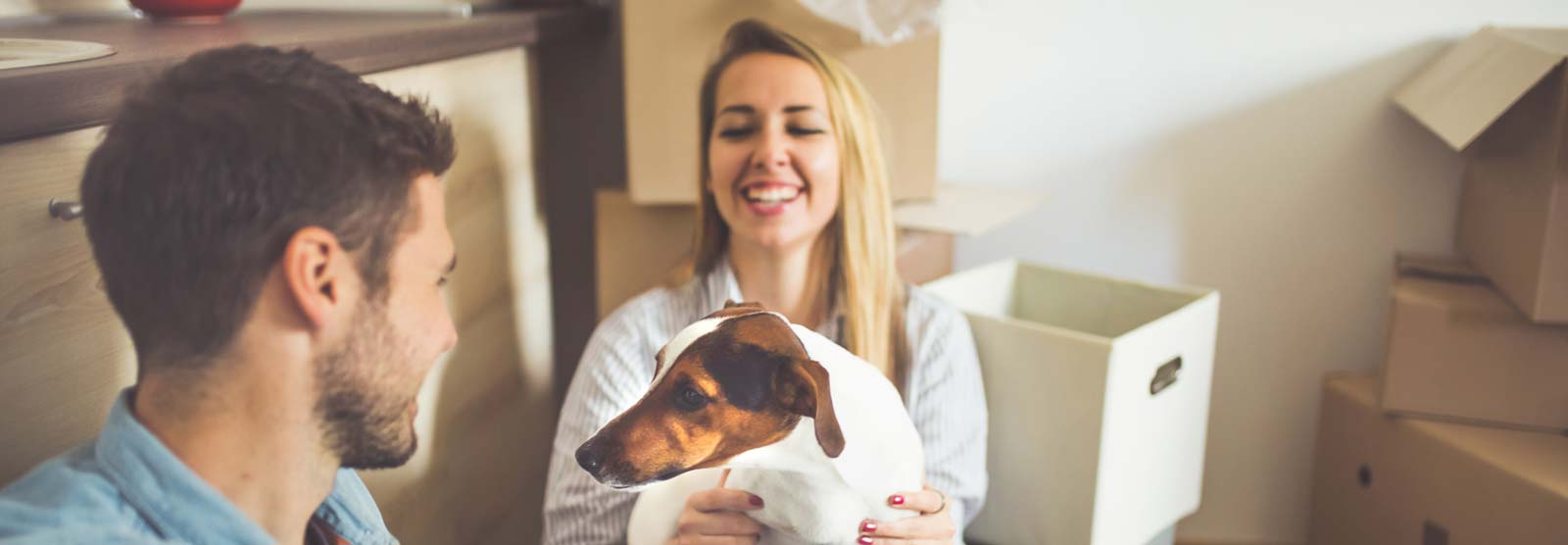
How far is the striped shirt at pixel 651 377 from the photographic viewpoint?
48.0 inches

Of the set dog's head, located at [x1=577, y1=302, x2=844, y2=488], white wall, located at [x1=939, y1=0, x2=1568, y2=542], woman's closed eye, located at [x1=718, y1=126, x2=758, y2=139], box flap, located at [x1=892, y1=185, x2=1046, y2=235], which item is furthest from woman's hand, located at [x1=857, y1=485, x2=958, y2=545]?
white wall, located at [x1=939, y1=0, x2=1568, y2=542]

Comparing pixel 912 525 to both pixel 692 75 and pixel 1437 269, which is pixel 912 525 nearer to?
pixel 692 75

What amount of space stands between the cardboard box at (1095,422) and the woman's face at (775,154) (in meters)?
0.34

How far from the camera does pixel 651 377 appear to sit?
119 centimetres

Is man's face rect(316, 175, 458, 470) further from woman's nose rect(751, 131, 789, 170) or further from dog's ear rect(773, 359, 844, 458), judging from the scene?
woman's nose rect(751, 131, 789, 170)

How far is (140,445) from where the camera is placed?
0.64 m

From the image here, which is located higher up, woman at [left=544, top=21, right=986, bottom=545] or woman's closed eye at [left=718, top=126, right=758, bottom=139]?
woman's closed eye at [left=718, top=126, right=758, bottom=139]

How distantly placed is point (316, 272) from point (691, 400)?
0.22 metres

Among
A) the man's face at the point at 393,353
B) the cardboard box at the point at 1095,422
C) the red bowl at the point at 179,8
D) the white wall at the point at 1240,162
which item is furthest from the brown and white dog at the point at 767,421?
the white wall at the point at 1240,162

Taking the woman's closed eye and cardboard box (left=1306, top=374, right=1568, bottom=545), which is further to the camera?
cardboard box (left=1306, top=374, right=1568, bottom=545)

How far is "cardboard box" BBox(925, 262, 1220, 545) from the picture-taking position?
135 centimetres

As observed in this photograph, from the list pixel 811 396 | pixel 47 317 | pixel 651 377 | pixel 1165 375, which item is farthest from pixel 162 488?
pixel 1165 375

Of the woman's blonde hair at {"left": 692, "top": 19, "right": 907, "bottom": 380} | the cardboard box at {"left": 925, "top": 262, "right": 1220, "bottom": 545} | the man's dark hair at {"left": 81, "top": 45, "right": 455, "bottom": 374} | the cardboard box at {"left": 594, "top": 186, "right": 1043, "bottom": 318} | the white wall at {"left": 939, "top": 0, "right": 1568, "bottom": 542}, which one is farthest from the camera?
the white wall at {"left": 939, "top": 0, "right": 1568, "bottom": 542}

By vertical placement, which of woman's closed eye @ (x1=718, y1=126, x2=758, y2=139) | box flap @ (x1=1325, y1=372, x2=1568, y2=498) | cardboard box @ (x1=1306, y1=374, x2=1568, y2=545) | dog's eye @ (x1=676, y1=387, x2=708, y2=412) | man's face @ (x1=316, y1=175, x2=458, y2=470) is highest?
woman's closed eye @ (x1=718, y1=126, x2=758, y2=139)
